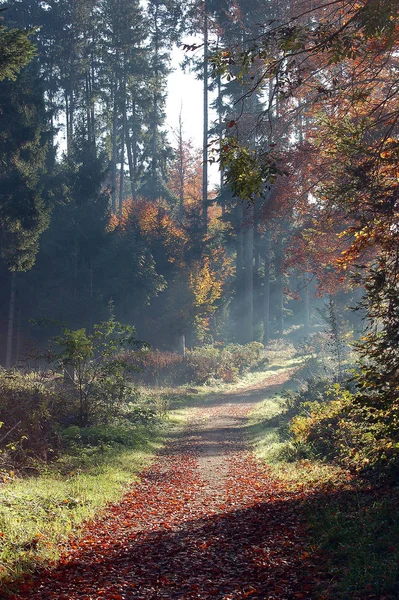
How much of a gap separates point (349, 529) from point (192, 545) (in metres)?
2.04

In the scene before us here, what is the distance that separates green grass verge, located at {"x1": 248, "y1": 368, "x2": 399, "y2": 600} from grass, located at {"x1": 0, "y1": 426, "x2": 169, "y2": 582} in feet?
10.3

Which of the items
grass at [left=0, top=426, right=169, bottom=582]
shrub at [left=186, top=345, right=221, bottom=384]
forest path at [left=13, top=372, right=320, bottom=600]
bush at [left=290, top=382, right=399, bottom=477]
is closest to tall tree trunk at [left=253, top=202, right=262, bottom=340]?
shrub at [left=186, top=345, right=221, bottom=384]

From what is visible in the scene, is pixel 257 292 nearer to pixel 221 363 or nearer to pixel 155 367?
pixel 221 363

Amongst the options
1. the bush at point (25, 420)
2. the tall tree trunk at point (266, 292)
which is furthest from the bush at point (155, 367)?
the tall tree trunk at point (266, 292)

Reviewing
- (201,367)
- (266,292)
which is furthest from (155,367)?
(266,292)

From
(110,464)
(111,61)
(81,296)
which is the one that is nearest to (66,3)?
(111,61)

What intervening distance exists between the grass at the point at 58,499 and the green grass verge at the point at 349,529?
123 inches

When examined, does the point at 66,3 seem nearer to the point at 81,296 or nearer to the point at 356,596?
the point at 81,296

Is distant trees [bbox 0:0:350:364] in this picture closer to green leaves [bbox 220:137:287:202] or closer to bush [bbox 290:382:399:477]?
bush [bbox 290:382:399:477]

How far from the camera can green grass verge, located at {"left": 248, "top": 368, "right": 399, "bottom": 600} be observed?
5477 millimetres

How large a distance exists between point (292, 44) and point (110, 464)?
914cm

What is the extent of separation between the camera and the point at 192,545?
752cm

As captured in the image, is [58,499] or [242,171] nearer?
[242,171]

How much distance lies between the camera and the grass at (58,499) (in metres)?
6.51
